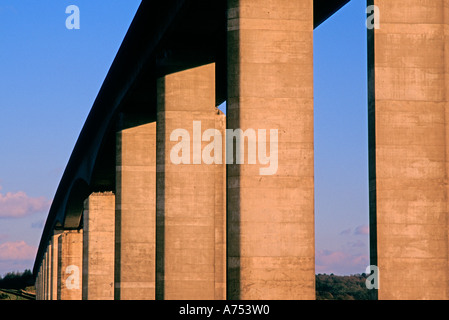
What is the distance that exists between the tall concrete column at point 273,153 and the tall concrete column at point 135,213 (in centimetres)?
1708

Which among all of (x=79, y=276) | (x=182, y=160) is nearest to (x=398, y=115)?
(x=182, y=160)

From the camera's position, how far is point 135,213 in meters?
39.1

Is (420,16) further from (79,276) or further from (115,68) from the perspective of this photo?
(79,276)

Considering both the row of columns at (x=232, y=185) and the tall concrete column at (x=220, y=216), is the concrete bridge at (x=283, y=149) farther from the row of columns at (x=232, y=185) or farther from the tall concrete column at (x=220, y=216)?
the tall concrete column at (x=220, y=216)

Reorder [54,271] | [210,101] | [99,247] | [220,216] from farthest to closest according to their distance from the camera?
1. [54,271]
2. [99,247]
3. [220,216]
4. [210,101]

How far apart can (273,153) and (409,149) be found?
3.70m

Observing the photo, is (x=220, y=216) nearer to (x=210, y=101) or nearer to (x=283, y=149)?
(x=210, y=101)

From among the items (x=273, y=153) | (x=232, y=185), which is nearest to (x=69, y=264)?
(x=232, y=185)

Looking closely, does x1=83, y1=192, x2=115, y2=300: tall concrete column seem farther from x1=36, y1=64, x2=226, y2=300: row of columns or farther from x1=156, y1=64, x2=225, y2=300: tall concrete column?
x1=156, y1=64, x2=225, y2=300: tall concrete column

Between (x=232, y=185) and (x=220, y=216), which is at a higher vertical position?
(x=232, y=185)

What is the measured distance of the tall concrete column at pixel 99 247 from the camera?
53312mm

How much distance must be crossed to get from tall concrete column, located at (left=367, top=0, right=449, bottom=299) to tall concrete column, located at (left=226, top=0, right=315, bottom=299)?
265cm

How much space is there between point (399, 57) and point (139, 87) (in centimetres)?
1893

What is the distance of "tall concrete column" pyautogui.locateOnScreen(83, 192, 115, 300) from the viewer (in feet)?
175
